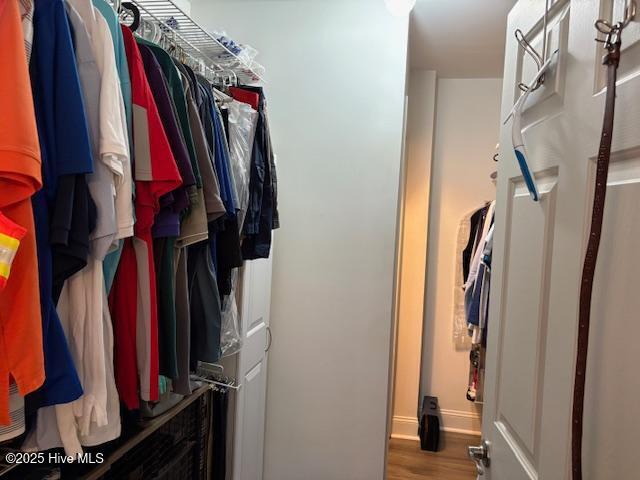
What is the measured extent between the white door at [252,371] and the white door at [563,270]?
3.45 ft

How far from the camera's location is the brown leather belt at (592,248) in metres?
0.59

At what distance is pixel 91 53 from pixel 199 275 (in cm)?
67

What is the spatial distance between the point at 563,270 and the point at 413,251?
7.33 ft

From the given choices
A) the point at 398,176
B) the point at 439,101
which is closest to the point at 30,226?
the point at 398,176

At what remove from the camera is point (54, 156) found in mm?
792

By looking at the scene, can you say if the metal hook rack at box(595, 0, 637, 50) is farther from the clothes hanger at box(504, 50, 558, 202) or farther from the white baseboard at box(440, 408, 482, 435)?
the white baseboard at box(440, 408, 482, 435)

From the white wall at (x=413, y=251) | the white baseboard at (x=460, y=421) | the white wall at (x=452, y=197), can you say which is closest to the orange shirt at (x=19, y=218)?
the white wall at (x=413, y=251)

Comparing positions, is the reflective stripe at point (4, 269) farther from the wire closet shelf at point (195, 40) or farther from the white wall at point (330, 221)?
the white wall at point (330, 221)

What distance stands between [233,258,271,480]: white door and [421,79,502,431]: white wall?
4.50 feet

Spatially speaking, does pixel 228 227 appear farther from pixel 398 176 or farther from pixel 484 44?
pixel 484 44

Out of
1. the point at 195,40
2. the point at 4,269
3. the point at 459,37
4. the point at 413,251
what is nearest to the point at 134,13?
the point at 195,40

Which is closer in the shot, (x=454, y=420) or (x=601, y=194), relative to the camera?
(x=601, y=194)

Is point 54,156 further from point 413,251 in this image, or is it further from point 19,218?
point 413,251

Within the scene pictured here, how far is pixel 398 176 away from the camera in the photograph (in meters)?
2.15
